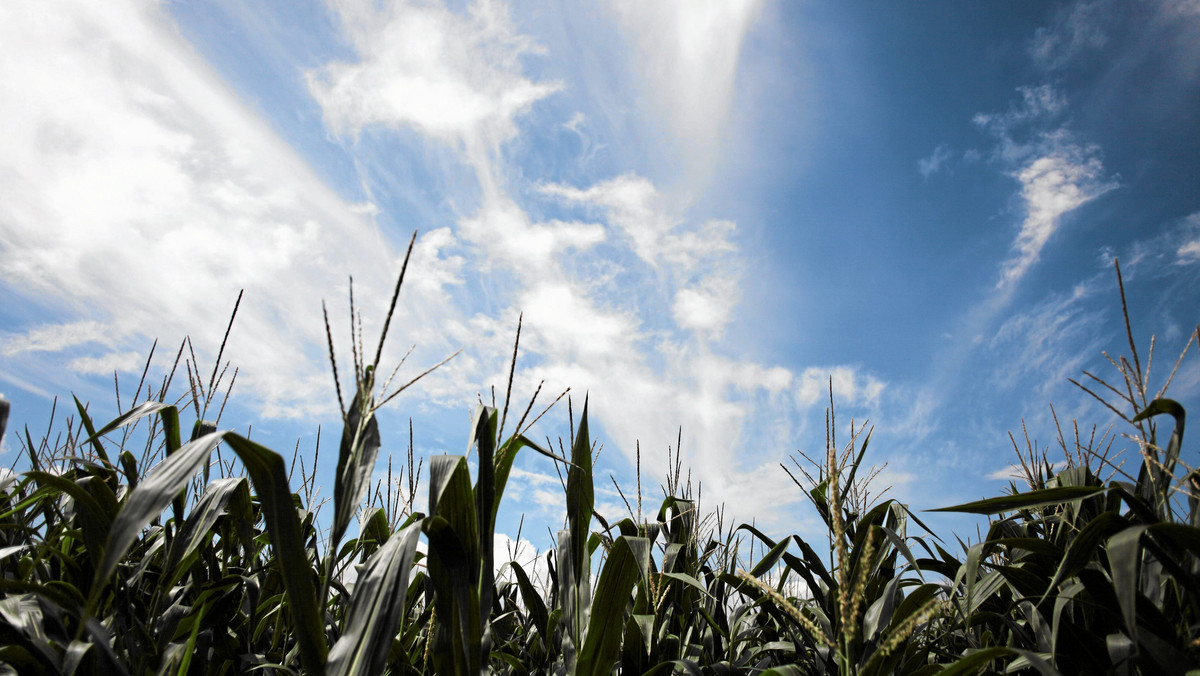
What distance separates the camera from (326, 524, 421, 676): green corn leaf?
900 millimetres

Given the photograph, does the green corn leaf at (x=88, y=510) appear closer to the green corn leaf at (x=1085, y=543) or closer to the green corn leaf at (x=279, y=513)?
the green corn leaf at (x=279, y=513)

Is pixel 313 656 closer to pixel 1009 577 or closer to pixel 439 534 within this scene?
pixel 439 534

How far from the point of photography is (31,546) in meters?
1.63

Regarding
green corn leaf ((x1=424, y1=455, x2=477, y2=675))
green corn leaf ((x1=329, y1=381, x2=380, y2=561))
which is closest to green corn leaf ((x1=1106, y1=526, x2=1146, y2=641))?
green corn leaf ((x1=424, y1=455, x2=477, y2=675))

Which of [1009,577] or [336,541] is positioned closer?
[336,541]

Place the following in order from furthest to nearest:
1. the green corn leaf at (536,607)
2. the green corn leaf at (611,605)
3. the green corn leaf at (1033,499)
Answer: the green corn leaf at (536,607), the green corn leaf at (611,605), the green corn leaf at (1033,499)

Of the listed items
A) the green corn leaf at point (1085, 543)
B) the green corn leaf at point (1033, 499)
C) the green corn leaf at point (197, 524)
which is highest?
the green corn leaf at point (1033, 499)

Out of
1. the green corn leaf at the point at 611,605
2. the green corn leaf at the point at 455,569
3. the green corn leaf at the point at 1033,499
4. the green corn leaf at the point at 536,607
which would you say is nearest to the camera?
the green corn leaf at the point at 455,569

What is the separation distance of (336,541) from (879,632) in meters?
1.41

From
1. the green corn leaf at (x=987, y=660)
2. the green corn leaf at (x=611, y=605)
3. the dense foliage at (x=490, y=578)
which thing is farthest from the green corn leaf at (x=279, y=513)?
the green corn leaf at (x=987, y=660)

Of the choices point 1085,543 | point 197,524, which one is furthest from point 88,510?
point 1085,543

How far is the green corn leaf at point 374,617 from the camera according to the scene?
90cm

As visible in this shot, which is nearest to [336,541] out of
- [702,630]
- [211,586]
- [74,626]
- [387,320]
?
[387,320]

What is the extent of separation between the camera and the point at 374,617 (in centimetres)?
93
